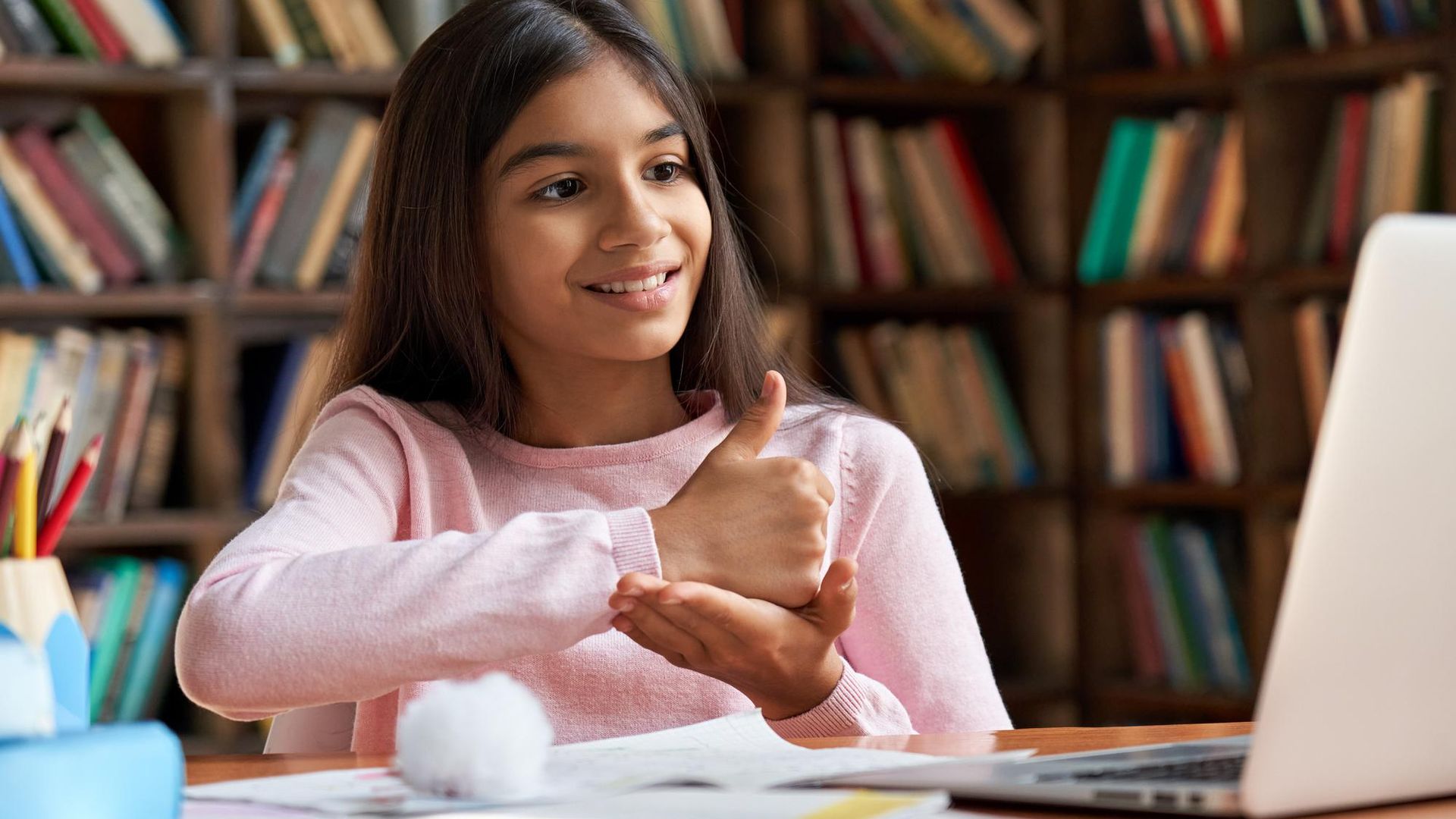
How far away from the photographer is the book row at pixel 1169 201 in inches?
106

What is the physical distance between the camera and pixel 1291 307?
2.65 meters

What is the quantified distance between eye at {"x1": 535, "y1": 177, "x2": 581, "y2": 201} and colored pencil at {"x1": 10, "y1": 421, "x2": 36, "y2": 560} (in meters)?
0.58

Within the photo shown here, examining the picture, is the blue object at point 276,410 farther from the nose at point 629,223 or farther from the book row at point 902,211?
the nose at point 629,223

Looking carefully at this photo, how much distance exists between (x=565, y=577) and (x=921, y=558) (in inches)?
17.6

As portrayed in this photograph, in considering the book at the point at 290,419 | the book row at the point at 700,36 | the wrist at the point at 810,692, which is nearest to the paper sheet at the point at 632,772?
the wrist at the point at 810,692

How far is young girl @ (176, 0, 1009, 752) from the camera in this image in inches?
41.0

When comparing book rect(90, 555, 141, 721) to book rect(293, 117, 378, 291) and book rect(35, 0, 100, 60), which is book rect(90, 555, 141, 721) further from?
book rect(35, 0, 100, 60)

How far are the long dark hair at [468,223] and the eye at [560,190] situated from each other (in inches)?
2.4

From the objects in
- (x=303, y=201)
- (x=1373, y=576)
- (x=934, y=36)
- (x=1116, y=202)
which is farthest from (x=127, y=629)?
(x=1373, y=576)

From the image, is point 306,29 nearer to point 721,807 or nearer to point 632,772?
point 632,772

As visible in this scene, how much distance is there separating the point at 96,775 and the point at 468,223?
75 centimetres

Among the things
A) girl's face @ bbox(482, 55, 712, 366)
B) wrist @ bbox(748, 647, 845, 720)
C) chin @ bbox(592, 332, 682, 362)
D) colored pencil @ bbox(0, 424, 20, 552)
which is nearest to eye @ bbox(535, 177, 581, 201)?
girl's face @ bbox(482, 55, 712, 366)

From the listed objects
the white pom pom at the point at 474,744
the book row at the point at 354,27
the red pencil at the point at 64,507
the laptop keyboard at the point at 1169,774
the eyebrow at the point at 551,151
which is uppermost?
the book row at the point at 354,27

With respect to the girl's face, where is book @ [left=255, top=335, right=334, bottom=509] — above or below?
below
